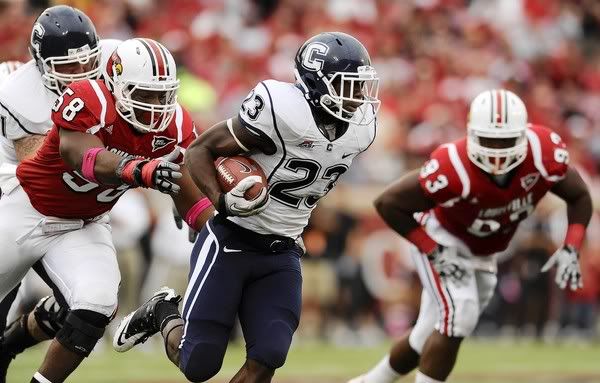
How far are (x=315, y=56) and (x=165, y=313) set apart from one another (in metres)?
1.47

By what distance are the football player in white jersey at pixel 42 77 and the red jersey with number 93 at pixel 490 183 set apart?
1.95 metres

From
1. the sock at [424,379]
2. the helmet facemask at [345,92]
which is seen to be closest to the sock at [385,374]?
the sock at [424,379]

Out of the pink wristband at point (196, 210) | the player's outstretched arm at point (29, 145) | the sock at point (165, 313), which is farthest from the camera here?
the player's outstretched arm at point (29, 145)

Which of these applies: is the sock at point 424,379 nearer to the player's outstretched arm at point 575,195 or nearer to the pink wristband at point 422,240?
the pink wristband at point 422,240

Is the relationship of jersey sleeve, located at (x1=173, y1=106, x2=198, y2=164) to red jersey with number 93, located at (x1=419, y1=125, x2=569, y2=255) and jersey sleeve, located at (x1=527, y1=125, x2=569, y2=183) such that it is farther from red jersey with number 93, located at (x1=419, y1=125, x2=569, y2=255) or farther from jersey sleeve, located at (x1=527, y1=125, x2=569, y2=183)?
jersey sleeve, located at (x1=527, y1=125, x2=569, y2=183)

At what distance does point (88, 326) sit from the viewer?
19.5 feet

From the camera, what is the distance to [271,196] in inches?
232

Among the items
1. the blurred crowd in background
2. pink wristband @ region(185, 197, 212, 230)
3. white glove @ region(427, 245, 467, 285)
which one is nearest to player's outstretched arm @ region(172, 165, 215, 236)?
pink wristband @ region(185, 197, 212, 230)

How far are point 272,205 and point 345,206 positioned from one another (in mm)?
6081

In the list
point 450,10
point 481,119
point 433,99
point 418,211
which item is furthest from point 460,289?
point 450,10

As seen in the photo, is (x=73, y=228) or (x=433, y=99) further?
(x=433, y=99)

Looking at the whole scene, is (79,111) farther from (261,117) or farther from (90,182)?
(261,117)

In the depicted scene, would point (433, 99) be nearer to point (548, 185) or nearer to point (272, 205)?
point (548, 185)

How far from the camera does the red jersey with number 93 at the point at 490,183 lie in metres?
6.98
